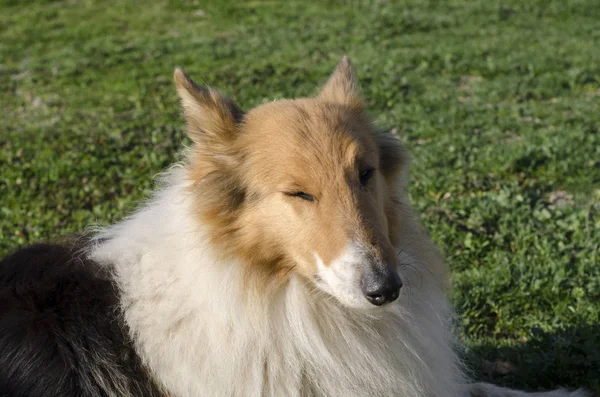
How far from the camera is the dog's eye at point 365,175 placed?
336 cm

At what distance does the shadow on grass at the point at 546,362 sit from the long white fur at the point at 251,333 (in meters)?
1.22

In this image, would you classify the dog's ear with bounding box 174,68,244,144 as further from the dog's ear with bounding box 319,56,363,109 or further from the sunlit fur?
the dog's ear with bounding box 319,56,363,109

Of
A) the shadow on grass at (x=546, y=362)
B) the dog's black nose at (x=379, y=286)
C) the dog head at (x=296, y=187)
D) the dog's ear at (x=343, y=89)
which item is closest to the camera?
the dog's black nose at (x=379, y=286)

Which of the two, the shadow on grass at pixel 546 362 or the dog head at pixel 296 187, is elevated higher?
the dog head at pixel 296 187

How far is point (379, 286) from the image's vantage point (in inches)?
113

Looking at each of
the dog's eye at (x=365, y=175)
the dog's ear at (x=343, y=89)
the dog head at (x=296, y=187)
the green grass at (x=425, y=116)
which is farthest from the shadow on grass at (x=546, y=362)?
the dog's ear at (x=343, y=89)

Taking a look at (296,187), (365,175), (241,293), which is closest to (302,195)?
(296,187)

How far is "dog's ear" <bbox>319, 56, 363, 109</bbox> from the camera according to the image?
377cm

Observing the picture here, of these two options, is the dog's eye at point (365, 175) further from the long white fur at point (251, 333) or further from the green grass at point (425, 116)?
the green grass at point (425, 116)

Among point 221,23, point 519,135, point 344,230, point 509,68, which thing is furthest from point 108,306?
point 221,23

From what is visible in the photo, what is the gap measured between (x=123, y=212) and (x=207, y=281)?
3644 millimetres

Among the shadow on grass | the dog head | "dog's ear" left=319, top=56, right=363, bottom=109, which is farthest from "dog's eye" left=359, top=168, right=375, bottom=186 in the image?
the shadow on grass

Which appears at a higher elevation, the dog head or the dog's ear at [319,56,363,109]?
the dog's ear at [319,56,363,109]

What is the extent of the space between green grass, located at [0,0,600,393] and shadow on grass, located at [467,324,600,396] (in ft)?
0.04
